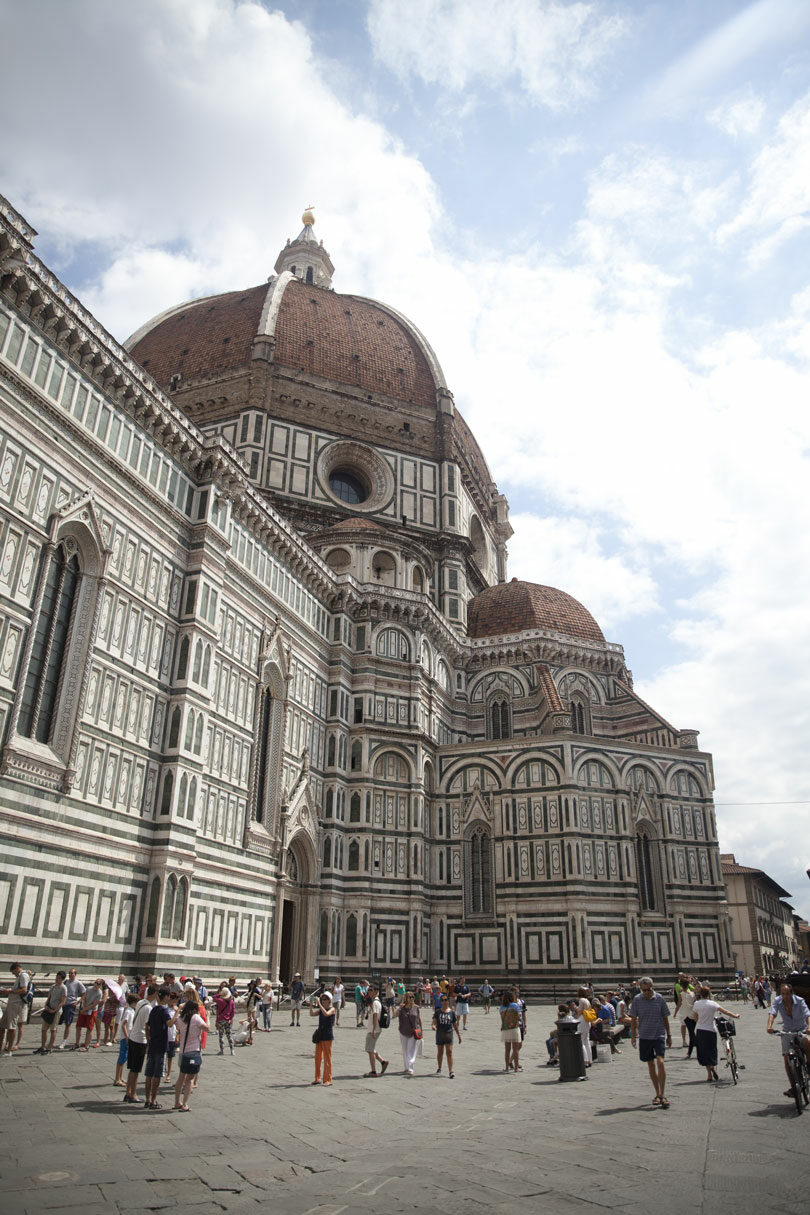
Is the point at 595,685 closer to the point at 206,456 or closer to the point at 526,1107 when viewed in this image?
the point at 206,456

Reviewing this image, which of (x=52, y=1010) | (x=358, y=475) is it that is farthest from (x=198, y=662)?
(x=358, y=475)

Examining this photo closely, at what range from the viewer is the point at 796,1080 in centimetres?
953

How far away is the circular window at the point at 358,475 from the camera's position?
135ft

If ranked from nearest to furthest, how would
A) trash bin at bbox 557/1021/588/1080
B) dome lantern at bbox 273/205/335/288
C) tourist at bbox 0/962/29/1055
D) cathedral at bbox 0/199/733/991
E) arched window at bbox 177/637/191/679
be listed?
trash bin at bbox 557/1021/588/1080 → tourist at bbox 0/962/29/1055 → cathedral at bbox 0/199/733/991 → arched window at bbox 177/637/191/679 → dome lantern at bbox 273/205/335/288

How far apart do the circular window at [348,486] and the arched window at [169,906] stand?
23152 mm

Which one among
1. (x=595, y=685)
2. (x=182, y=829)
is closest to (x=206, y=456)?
(x=182, y=829)

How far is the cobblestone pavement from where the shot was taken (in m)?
6.11

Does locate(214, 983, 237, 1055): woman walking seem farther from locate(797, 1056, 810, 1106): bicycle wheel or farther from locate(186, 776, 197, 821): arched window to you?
locate(797, 1056, 810, 1106): bicycle wheel

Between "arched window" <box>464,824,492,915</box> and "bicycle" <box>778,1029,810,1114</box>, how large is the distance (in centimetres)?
2383

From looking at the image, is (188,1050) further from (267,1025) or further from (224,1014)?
(267,1025)

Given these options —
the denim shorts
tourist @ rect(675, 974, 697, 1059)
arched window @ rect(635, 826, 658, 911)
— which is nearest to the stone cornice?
the denim shorts

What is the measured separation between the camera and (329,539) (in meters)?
36.1

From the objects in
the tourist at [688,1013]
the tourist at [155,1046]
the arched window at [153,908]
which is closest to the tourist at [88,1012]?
the tourist at [155,1046]

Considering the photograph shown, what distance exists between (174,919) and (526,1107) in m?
12.8
